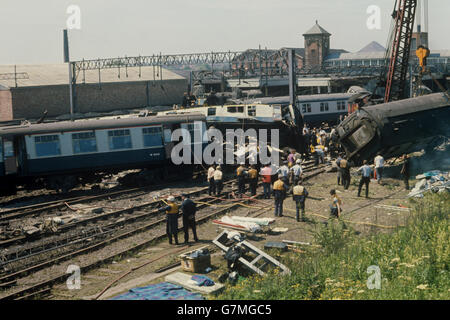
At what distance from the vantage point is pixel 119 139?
24328mm

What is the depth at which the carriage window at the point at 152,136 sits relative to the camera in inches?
978

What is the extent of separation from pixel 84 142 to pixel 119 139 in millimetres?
1701

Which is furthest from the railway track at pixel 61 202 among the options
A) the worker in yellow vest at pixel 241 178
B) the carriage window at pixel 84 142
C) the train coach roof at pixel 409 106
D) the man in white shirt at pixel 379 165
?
the train coach roof at pixel 409 106

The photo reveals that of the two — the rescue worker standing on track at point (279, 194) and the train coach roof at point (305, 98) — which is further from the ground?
the train coach roof at point (305, 98)

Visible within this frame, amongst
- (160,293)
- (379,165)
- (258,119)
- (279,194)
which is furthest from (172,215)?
(258,119)

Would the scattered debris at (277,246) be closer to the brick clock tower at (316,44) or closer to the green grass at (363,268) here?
the green grass at (363,268)

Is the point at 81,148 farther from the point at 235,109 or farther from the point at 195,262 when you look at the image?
the point at 195,262

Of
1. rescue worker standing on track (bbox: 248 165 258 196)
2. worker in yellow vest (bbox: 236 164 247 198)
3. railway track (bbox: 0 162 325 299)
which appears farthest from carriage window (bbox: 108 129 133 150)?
rescue worker standing on track (bbox: 248 165 258 196)

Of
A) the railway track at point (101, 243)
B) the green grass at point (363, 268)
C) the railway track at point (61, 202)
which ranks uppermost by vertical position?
the green grass at point (363, 268)

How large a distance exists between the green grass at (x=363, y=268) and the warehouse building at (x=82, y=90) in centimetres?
3988

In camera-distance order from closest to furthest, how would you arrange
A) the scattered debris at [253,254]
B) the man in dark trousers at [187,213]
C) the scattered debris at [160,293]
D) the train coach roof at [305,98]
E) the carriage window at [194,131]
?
the scattered debris at [160,293]
the scattered debris at [253,254]
the man in dark trousers at [187,213]
the carriage window at [194,131]
the train coach roof at [305,98]
